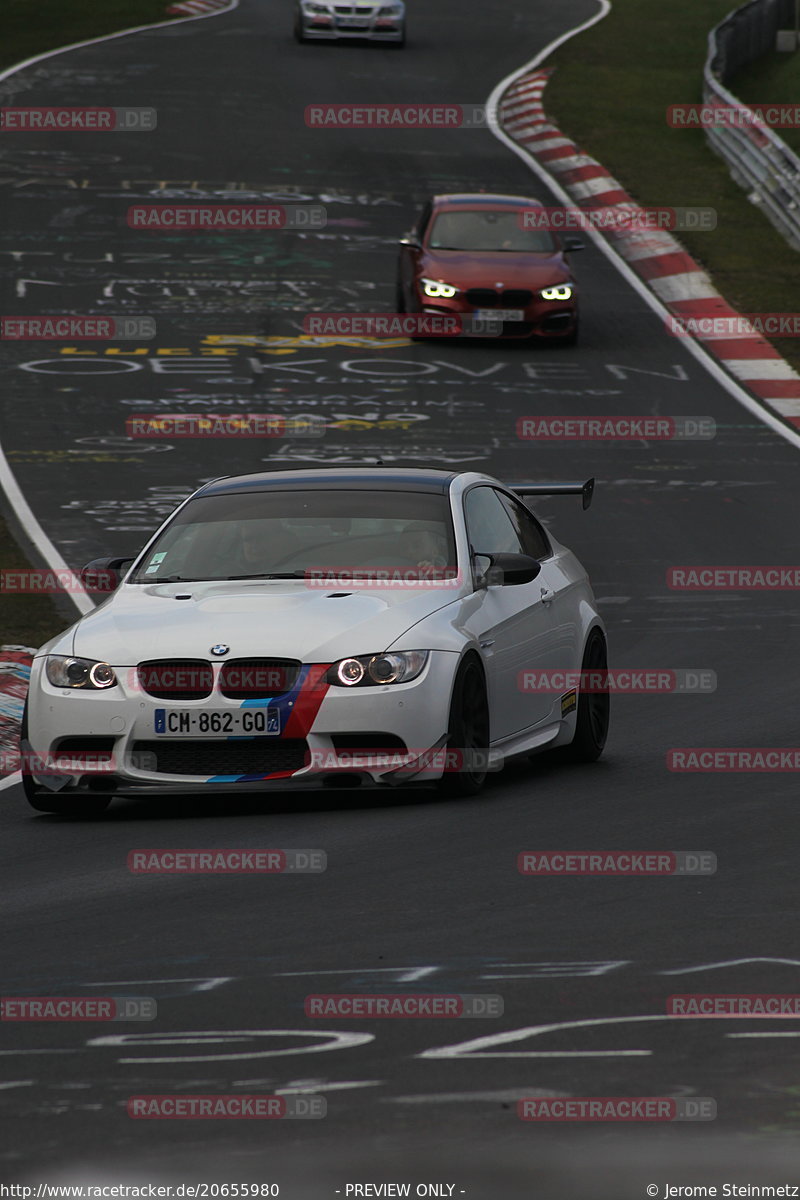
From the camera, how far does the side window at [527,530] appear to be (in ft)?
36.0

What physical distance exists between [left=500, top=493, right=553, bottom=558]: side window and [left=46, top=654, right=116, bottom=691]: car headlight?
258 centimetres

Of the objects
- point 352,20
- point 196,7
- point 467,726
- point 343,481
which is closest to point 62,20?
point 196,7

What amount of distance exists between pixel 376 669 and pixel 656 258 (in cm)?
2174

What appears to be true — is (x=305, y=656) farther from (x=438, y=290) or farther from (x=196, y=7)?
(x=196, y=7)

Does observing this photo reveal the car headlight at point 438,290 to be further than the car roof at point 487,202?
No

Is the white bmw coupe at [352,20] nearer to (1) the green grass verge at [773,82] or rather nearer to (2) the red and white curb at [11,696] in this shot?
(1) the green grass verge at [773,82]

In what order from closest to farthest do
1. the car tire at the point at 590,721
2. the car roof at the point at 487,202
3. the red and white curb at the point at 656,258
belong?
the car tire at the point at 590,721
the red and white curb at the point at 656,258
the car roof at the point at 487,202

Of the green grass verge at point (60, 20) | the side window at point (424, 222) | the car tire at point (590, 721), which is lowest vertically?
the green grass verge at point (60, 20)

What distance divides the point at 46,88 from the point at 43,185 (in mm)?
7578

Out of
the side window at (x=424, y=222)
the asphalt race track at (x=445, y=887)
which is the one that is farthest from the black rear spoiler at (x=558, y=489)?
the side window at (x=424, y=222)

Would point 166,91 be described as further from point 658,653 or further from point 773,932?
point 773,932

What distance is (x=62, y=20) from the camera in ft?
170

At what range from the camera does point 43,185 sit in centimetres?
3444

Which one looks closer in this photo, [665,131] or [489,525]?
[489,525]
